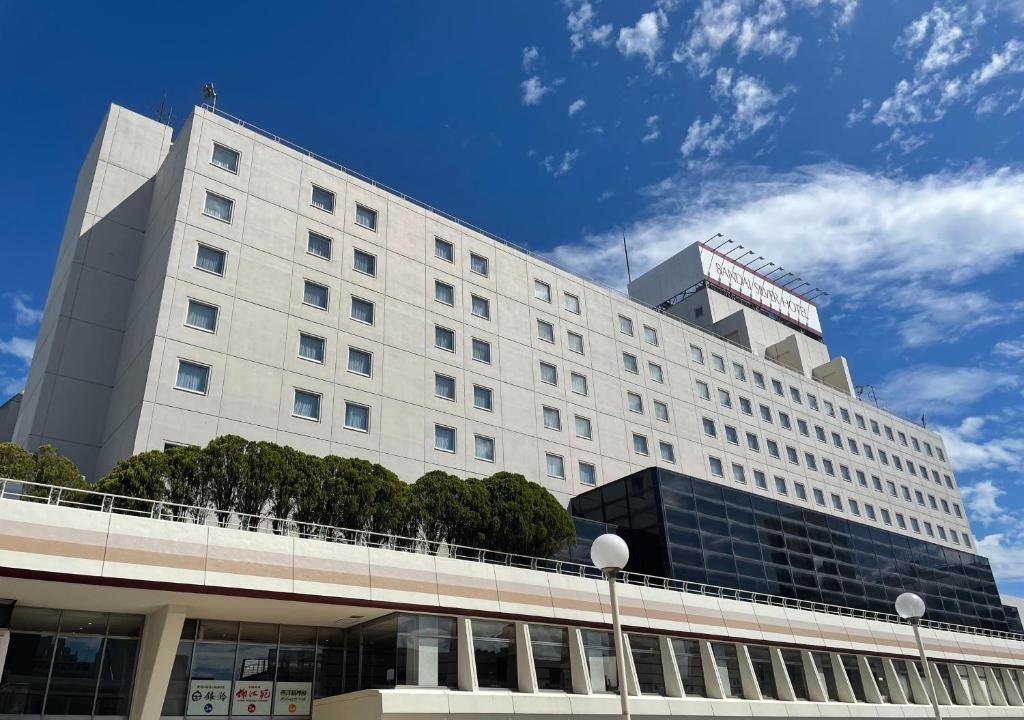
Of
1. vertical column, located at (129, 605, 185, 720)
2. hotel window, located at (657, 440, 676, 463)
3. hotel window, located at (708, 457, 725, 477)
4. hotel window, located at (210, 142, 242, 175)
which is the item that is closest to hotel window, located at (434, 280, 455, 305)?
hotel window, located at (210, 142, 242, 175)

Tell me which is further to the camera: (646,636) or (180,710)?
(646,636)

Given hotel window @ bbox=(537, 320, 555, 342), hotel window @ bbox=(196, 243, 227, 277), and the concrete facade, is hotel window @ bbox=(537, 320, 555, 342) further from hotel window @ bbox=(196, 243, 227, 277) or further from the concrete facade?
hotel window @ bbox=(196, 243, 227, 277)

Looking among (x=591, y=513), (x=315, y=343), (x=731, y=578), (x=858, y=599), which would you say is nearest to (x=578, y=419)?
(x=591, y=513)

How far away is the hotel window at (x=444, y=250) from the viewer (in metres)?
46.2

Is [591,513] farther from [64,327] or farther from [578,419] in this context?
[64,327]

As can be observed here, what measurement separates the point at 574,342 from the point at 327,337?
1790cm

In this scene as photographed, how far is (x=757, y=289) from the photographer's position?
3113 inches

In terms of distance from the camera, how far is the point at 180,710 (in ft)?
75.6

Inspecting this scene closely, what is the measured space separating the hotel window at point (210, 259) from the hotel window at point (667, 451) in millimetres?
29431

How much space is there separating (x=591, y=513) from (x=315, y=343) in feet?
58.2

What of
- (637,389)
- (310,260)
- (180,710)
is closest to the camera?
(180,710)

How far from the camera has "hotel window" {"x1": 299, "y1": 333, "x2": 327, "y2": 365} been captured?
37406 millimetres

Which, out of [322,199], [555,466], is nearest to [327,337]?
[322,199]

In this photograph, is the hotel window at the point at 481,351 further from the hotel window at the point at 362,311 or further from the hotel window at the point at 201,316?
the hotel window at the point at 201,316
